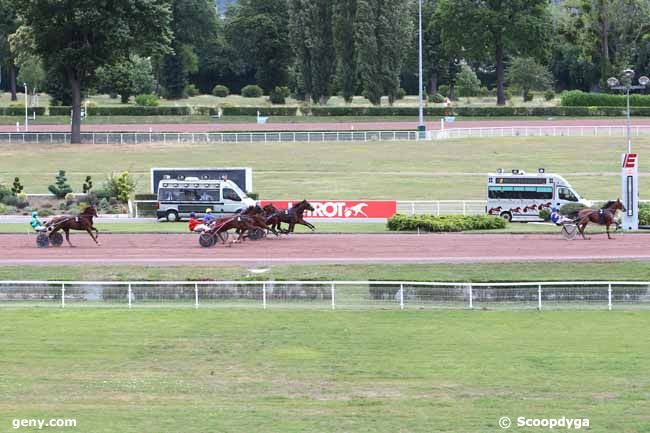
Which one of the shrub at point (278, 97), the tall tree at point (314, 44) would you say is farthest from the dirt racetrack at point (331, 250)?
the shrub at point (278, 97)

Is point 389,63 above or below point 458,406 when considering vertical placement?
above

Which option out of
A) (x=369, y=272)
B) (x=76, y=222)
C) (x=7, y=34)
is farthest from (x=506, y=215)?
(x=7, y=34)

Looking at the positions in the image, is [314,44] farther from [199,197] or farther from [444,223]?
[444,223]

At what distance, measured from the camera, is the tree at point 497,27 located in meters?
99.2

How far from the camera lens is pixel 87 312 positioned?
2550cm

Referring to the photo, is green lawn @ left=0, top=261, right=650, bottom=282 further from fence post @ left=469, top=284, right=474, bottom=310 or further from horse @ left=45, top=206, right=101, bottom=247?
horse @ left=45, top=206, right=101, bottom=247

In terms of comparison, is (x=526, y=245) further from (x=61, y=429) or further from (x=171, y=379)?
(x=61, y=429)

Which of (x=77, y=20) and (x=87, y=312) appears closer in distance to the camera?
(x=87, y=312)

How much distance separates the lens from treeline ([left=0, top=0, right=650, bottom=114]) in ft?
286

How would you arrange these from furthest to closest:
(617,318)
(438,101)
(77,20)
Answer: (438,101)
(77,20)
(617,318)

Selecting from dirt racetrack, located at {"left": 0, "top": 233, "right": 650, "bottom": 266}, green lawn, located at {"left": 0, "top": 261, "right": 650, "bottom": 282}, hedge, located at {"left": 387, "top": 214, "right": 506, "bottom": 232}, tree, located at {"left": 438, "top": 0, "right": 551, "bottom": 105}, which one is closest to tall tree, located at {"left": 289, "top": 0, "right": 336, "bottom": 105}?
tree, located at {"left": 438, "top": 0, "right": 551, "bottom": 105}

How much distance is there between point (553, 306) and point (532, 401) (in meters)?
7.77

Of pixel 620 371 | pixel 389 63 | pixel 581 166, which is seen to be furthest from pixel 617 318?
pixel 389 63

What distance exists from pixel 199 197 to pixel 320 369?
77.9 ft
